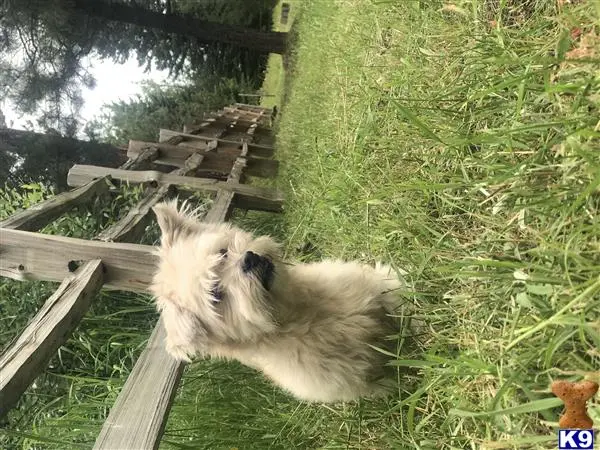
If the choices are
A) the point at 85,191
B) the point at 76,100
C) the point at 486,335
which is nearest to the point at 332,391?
the point at 486,335

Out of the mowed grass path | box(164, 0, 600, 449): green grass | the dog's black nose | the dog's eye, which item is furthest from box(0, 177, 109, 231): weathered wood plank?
the mowed grass path

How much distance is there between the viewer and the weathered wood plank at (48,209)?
137 inches

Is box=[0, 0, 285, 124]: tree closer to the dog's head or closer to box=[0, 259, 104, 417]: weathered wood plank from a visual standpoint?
box=[0, 259, 104, 417]: weathered wood plank

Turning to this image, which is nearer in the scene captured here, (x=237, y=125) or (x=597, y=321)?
(x=597, y=321)

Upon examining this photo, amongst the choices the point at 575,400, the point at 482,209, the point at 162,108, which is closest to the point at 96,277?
the point at 482,209

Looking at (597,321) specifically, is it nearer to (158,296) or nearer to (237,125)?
(158,296)

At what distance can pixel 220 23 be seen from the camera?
12.2 metres

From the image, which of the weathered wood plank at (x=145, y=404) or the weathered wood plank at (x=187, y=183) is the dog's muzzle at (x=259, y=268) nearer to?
the weathered wood plank at (x=145, y=404)

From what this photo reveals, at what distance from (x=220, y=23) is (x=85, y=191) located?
8.78 m

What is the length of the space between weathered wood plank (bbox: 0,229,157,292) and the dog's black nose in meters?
0.95

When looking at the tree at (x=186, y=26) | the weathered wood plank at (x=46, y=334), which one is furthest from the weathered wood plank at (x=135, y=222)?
the tree at (x=186, y=26)

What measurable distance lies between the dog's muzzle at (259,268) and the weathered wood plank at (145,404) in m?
0.77

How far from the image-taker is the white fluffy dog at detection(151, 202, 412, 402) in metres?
2.38

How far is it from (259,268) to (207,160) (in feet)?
19.2
